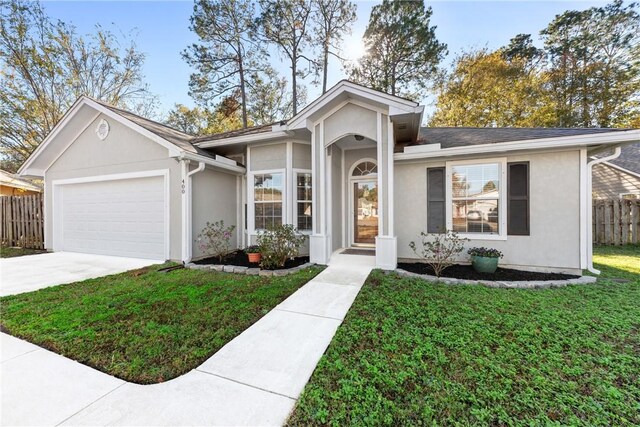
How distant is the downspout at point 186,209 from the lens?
6465 mm

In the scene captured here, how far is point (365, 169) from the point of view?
7.73 metres

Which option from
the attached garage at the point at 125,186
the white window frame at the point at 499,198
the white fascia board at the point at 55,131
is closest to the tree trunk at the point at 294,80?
the attached garage at the point at 125,186

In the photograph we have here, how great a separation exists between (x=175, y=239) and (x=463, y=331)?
6792mm

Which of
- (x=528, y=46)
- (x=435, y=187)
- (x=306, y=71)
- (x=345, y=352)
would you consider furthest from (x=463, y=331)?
(x=528, y=46)

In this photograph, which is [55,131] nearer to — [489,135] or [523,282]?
[489,135]

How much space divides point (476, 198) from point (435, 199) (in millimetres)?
911

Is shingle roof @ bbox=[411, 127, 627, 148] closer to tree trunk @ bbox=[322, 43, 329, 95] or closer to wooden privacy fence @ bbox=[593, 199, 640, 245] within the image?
wooden privacy fence @ bbox=[593, 199, 640, 245]

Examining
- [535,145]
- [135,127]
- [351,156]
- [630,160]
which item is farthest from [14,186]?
[630,160]

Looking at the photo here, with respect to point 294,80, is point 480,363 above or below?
below

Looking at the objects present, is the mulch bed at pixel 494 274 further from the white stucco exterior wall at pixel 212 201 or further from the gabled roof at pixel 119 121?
the gabled roof at pixel 119 121

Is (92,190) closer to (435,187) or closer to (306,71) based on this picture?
(435,187)

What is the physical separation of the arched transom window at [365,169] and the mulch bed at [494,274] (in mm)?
3151

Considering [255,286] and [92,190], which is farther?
→ [92,190]

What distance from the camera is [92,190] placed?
7969mm
